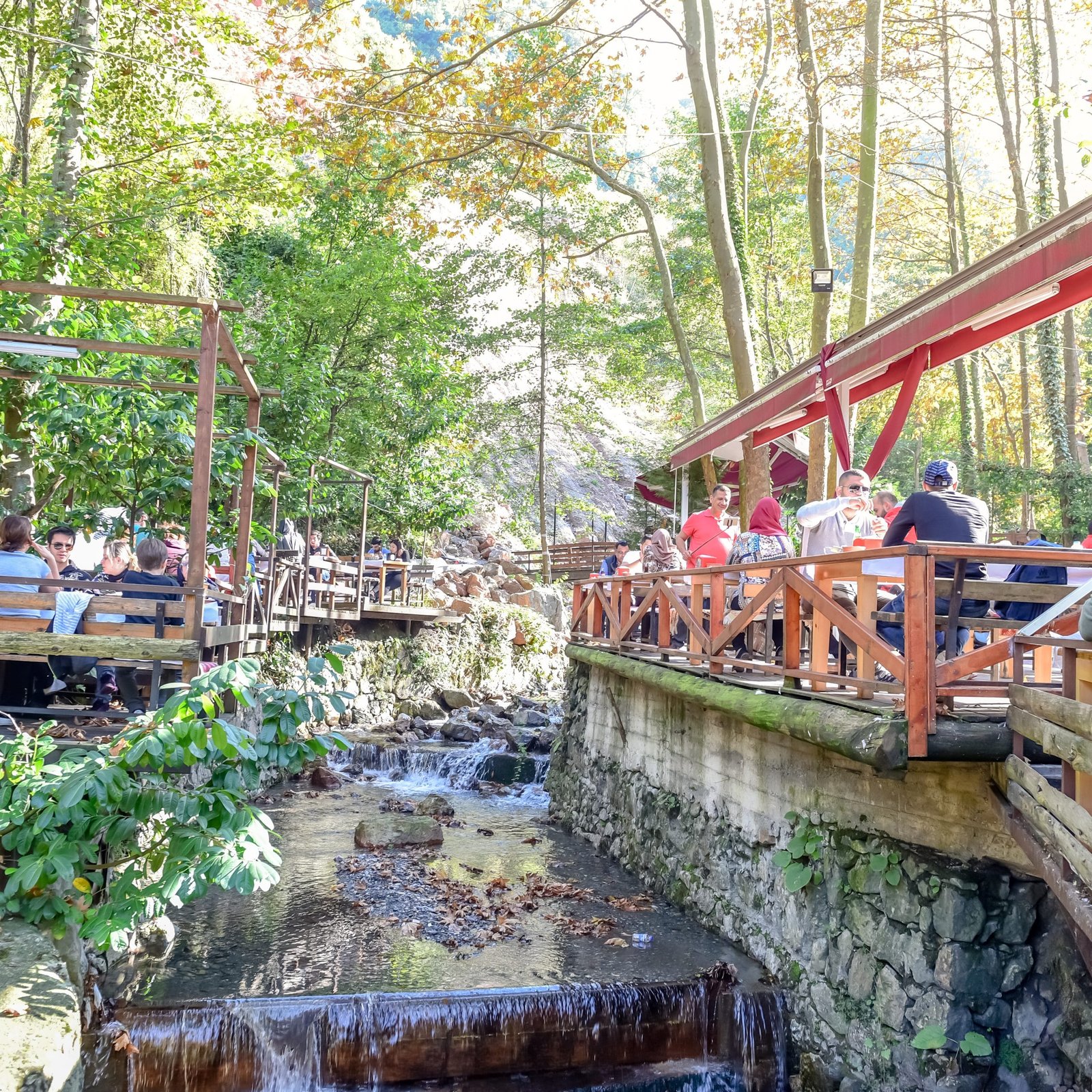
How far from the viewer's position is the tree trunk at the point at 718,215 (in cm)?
1280

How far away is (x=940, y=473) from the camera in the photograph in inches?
218

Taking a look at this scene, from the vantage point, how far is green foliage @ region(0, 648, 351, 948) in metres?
4.89

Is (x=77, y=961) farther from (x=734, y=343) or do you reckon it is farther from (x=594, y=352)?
(x=594, y=352)

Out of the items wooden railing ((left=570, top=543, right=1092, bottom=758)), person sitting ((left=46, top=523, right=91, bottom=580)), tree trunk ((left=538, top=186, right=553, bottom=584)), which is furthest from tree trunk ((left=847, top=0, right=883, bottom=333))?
tree trunk ((left=538, top=186, right=553, bottom=584))

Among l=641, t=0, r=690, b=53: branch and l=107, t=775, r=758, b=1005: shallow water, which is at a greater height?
l=641, t=0, r=690, b=53: branch

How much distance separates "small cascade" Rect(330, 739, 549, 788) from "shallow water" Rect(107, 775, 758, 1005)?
3.60m

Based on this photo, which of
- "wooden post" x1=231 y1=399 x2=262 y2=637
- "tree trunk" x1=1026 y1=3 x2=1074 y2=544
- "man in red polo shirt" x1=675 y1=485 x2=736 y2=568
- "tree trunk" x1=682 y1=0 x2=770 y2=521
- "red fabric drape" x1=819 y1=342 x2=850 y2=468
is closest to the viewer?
"red fabric drape" x1=819 y1=342 x2=850 y2=468

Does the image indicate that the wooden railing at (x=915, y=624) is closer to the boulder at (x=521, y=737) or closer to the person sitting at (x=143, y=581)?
the person sitting at (x=143, y=581)

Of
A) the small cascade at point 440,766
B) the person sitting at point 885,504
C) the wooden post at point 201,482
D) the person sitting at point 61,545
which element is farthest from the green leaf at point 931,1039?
the small cascade at point 440,766

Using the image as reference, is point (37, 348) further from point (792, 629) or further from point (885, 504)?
point (885, 504)

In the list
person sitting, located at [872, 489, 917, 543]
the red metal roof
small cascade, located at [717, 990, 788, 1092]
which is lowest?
small cascade, located at [717, 990, 788, 1092]

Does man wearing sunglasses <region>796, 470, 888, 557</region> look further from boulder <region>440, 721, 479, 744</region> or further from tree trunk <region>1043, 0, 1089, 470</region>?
tree trunk <region>1043, 0, 1089, 470</region>

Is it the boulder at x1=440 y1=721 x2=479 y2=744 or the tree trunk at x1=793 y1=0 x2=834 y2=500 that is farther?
the boulder at x1=440 y1=721 x2=479 y2=744

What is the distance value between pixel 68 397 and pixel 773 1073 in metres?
7.39
